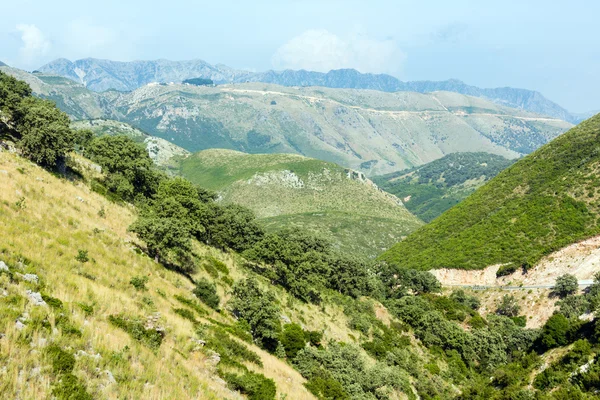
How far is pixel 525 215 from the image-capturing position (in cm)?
9494

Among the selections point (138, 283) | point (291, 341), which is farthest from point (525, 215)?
point (138, 283)

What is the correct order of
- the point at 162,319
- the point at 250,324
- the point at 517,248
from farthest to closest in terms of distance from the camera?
the point at 517,248 → the point at 250,324 → the point at 162,319

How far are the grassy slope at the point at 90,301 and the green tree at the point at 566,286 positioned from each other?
59698 millimetres

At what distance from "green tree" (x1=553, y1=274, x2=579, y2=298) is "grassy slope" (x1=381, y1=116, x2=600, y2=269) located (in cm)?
1428

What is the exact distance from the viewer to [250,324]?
3005 centimetres

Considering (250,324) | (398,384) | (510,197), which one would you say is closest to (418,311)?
(398,384)

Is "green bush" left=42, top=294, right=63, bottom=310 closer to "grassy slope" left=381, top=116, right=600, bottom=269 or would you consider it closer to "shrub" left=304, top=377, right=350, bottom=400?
"shrub" left=304, top=377, right=350, bottom=400

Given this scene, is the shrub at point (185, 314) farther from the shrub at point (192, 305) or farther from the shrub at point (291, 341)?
the shrub at point (291, 341)

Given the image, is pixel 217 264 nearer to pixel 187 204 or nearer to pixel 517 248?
pixel 187 204

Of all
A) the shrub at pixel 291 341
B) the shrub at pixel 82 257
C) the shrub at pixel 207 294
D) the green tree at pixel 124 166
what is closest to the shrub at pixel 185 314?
the shrub at pixel 82 257

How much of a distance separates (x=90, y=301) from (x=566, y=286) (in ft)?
242

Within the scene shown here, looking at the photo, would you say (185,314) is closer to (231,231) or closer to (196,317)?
(196,317)

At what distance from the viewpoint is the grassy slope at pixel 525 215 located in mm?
85250

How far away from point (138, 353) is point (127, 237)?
24.3 meters
